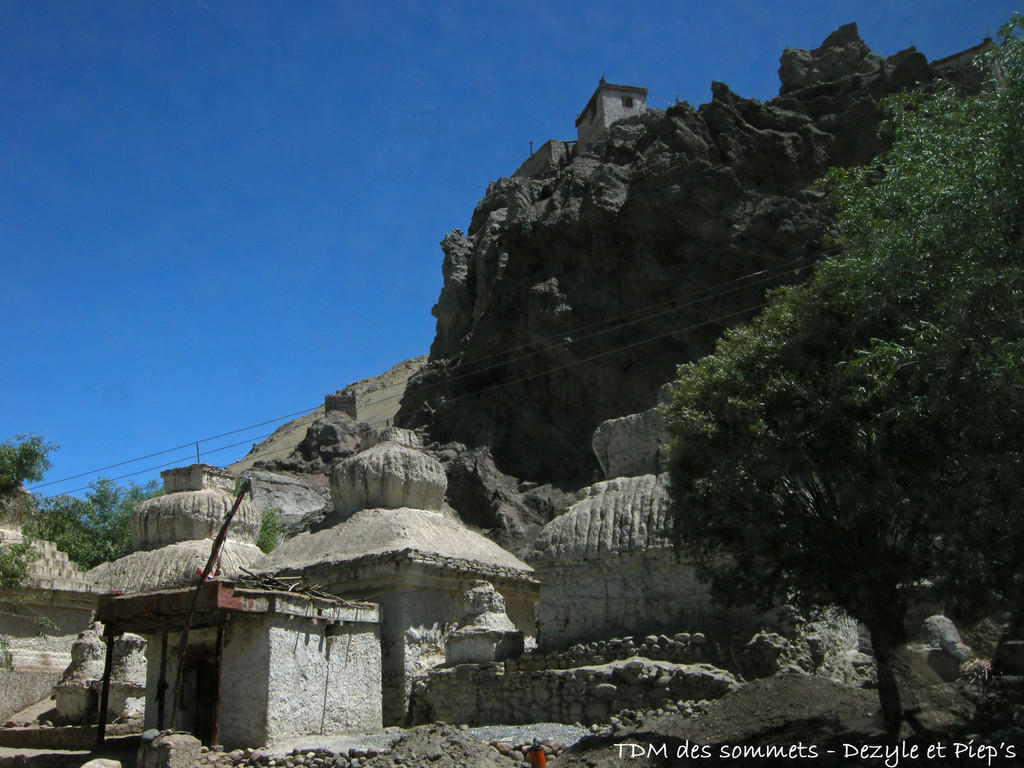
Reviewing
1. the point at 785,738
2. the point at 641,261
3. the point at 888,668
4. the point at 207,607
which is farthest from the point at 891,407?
the point at 641,261

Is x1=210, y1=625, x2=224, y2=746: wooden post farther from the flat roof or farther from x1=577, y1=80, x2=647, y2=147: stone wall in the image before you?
x1=577, y1=80, x2=647, y2=147: stone wall

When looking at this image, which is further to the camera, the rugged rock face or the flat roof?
the rugged rock face

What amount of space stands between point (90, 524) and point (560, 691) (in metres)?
26.7

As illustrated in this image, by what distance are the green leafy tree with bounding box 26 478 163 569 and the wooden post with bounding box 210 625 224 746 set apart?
16.8m

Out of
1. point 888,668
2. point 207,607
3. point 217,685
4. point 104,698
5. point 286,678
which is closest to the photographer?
point 888,668

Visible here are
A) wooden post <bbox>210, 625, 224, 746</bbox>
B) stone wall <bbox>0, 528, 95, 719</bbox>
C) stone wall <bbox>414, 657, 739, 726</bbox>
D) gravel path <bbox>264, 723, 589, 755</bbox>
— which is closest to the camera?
stone wall <bbox>414, 657, 739, 726</bbox>

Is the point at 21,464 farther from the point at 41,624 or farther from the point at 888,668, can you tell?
the point at 888,668

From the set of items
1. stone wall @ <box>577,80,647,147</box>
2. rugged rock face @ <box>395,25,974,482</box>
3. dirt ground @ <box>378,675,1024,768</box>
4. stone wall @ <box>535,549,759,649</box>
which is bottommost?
dirt ground @ <box>378,675,1024,768</box>

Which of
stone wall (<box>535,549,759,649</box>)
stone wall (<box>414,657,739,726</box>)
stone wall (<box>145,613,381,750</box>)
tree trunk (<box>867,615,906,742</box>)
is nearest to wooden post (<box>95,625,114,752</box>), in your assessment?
stone wall (<box>145,613,381,750</box>)

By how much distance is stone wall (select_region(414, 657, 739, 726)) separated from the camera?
37.4 feet

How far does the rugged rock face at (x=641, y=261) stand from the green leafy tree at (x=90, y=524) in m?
17.8

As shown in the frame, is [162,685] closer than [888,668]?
No

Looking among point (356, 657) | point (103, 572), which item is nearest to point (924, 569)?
point (356, 657)

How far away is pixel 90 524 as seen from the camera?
33188 millimetres
